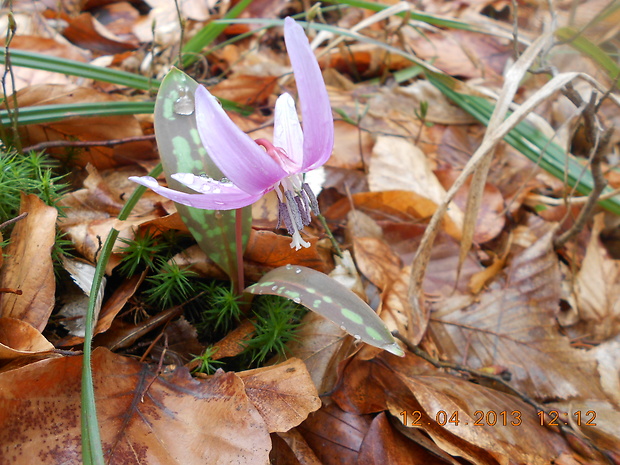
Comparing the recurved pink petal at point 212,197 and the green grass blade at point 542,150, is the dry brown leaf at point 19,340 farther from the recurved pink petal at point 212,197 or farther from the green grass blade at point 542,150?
the green grass blade at point 542,150

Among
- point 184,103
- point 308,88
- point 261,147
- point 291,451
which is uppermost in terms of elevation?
point 308,88

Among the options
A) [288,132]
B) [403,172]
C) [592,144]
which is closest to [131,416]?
[288,132]

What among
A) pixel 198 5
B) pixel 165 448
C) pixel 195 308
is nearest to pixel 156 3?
pixel 198 5

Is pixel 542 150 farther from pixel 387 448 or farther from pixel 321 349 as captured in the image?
pixel 387 448

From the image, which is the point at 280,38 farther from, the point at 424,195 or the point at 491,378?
the point at 491,378

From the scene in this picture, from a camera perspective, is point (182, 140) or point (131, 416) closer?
point (131, 416)

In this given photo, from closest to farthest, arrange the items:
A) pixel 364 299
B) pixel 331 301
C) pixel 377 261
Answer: pixel 331 301
pixel 364 299
pixel 377 261

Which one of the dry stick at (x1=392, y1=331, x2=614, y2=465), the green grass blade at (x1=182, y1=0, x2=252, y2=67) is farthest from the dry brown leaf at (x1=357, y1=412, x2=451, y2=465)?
the green grass blade at (x1=182, y1=0, x2=252, y2=67)
